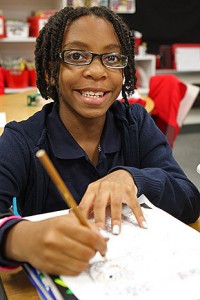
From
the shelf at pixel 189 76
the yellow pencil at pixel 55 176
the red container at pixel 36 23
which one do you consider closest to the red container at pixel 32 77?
the red container at pixel 36 23

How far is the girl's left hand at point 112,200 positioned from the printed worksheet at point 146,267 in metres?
0.02

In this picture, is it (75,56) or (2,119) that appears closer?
(75,56)

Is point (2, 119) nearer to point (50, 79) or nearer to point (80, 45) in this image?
point (50, 79)

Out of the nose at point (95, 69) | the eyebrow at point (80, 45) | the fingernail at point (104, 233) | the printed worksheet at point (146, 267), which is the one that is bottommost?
the printed worksheet at point (146, 267)

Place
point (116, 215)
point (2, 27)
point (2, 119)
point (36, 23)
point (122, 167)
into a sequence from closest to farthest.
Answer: point (116, 215), point (122, 167), point (2, 119), point (2, 27), point (36, 23)

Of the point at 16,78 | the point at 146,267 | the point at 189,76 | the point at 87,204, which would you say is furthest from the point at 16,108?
the point at 189,76

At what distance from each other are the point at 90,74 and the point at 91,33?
0.32 feet

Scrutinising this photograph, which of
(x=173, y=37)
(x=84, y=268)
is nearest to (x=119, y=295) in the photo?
(x=84, y=268)

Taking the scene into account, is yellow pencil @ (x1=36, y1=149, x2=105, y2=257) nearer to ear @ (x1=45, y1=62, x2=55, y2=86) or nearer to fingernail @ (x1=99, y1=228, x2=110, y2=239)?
fingernail @ (x1=99, y1=228, x2=110, y2=239)

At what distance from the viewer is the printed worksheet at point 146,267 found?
0.58 meters

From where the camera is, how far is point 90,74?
3.21 ft

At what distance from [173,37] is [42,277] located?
4.56 meters

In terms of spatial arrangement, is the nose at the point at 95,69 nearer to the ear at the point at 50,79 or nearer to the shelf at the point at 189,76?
the ear at the point at 50,79

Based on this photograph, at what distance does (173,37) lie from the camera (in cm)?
481
